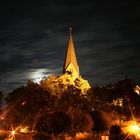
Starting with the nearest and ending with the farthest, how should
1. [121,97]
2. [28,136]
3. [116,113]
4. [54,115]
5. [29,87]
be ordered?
[54,115] → [28,136] → [29,87] → [116,113] → [121,97]

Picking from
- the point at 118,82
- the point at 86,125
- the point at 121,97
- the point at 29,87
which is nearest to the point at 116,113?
the point at 121,97

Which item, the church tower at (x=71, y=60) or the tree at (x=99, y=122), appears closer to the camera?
the tree at (x=99, y=122)

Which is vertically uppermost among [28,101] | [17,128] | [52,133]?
[28,101]

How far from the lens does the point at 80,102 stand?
2350 inches

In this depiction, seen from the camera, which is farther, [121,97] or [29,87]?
[121,97]

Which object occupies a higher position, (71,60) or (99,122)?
(71,60)

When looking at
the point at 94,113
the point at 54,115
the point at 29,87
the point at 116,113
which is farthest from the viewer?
the point at 116,113

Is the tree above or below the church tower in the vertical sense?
below

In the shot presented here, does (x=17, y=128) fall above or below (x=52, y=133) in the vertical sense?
above

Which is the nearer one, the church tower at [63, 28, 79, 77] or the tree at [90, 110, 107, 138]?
the tree at [90, 110, 107, 138]

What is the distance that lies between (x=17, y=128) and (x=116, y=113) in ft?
55.6

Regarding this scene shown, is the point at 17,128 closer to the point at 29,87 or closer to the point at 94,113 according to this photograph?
the point at 29,87

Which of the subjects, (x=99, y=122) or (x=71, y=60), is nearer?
(x=99, y=122)

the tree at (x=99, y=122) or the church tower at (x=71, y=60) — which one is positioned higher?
Answer: the church tower at (x=71, y=60)
